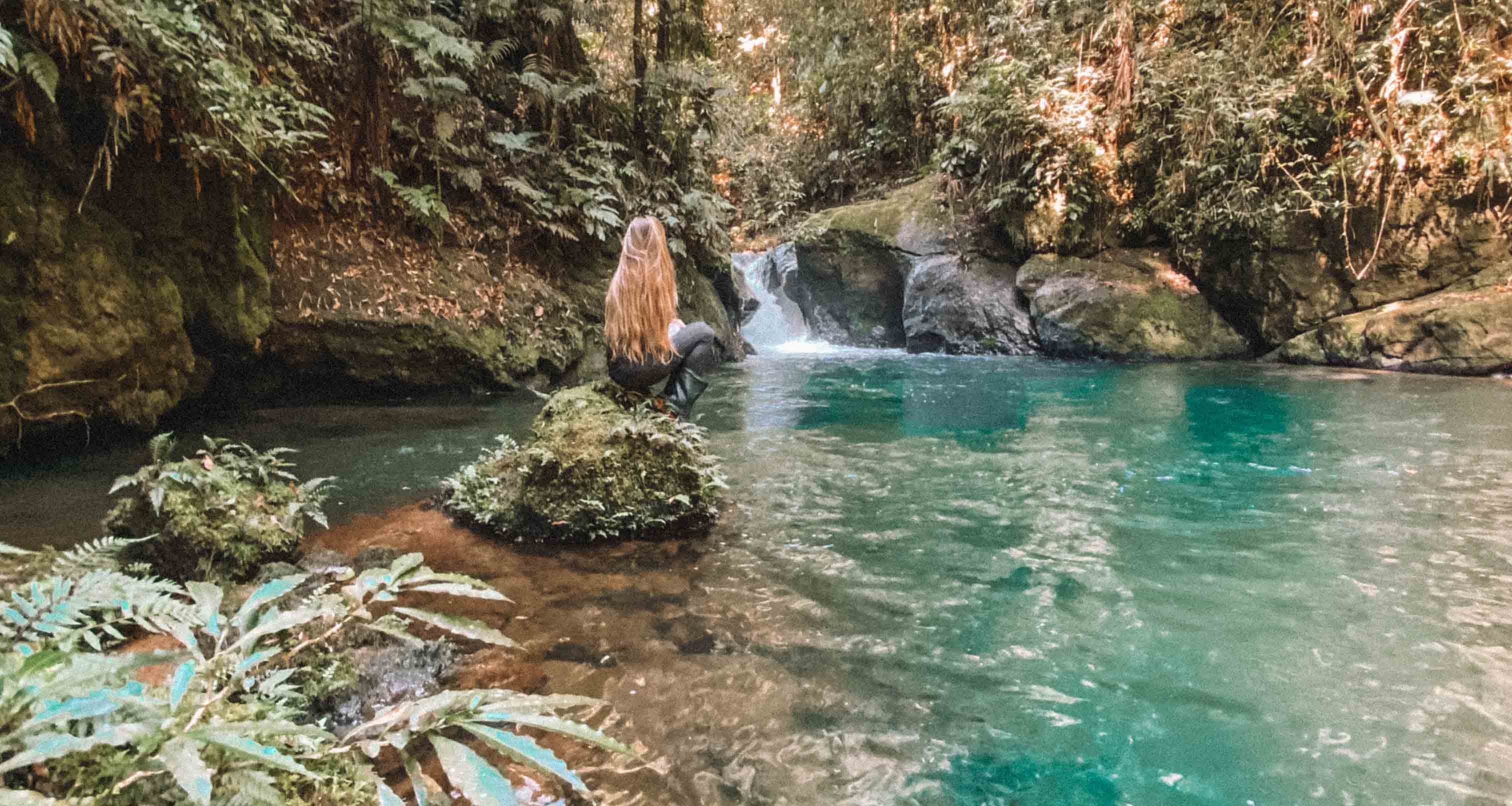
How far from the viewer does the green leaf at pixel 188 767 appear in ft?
3.43

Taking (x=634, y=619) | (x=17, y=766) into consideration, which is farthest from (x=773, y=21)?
(x=17, y=766)

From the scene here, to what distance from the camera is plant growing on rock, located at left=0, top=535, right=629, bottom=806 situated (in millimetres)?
1157

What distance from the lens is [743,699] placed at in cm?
276

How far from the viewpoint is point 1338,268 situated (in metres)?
12.4

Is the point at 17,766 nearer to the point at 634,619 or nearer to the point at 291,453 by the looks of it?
the point at 634,619

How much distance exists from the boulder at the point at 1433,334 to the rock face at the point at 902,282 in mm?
4947

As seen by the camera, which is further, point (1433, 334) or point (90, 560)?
point (1433, 334)

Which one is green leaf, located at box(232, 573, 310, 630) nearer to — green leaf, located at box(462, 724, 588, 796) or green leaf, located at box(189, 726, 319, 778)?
green leaf, located at box(189, 726, 319, 778)

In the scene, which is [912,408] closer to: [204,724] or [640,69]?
[640,69]

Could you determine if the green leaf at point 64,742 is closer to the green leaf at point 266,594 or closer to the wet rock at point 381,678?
the green leaf at point 266,594

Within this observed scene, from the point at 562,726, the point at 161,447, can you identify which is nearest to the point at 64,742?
the point at 562,726

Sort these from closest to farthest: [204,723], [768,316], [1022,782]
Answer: [204,723] → [1022,782] → [768,316]

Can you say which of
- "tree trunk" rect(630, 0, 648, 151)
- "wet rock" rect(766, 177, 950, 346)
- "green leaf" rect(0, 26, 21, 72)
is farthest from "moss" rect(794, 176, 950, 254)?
"green leaf" rect(0, 26, 21, 72)

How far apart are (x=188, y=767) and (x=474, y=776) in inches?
16.4
